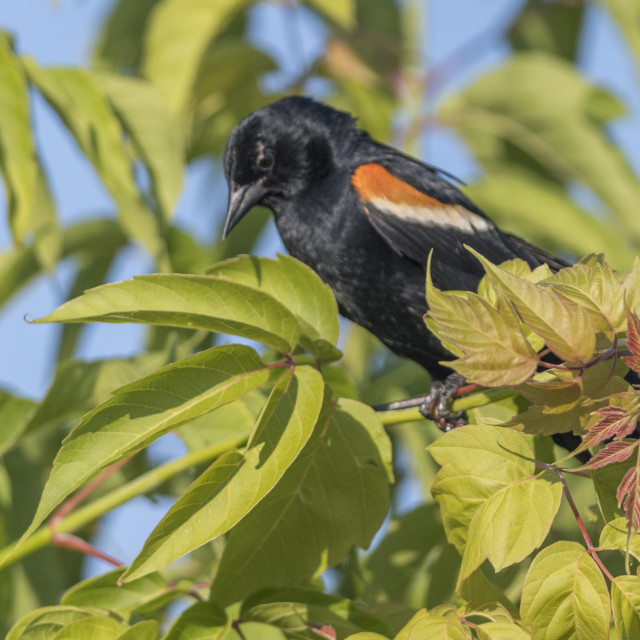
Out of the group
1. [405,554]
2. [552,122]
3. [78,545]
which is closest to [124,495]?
[78,545]

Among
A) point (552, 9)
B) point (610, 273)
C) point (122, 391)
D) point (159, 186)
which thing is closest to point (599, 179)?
point (552, 9)

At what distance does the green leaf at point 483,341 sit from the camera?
48.1 inches

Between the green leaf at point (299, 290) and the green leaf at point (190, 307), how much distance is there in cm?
6

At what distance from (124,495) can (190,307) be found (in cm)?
55

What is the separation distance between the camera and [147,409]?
1.36 meters

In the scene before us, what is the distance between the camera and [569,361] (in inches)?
49.3

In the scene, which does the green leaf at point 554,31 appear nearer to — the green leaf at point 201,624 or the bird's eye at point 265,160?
the bird's eye at point 265,160

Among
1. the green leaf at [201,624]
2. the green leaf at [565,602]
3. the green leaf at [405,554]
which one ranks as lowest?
the green leaf at [405,554]

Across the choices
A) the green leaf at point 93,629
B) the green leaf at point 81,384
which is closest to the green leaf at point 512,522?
the green leaf at point 93,629

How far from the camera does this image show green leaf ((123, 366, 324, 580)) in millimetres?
1313

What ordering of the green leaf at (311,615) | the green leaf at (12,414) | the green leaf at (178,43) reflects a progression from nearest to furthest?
the green leaf at (311,615), the green leaf at (12,414), the green leaf at (178,43)

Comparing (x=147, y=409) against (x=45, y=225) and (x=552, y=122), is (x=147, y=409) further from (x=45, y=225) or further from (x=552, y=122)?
(x=552, y=122)

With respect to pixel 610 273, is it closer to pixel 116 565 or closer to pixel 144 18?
pixel 116 565

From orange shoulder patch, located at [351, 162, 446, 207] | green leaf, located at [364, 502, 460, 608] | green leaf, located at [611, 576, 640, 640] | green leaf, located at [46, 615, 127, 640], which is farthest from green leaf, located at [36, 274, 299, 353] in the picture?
orange shoulder patch, located at [351, 162, 446, 207]
